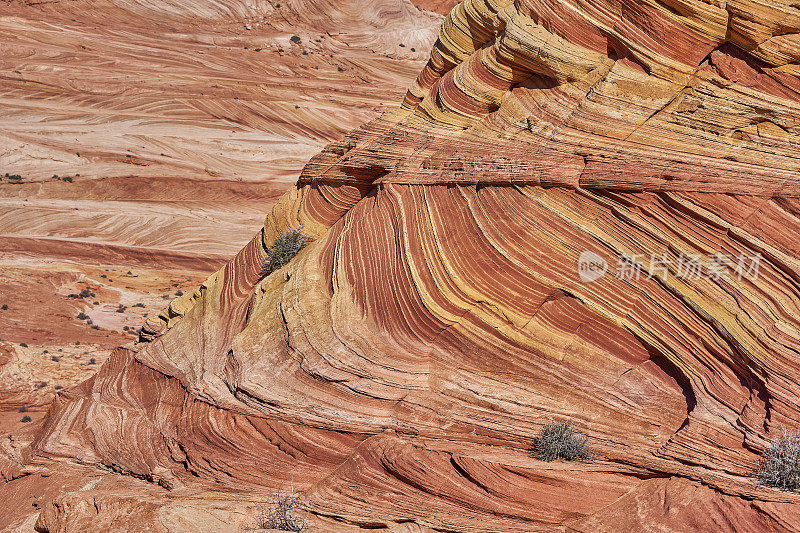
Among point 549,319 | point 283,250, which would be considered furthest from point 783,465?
point 283,250

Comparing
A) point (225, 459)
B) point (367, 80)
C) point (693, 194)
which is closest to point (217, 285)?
point (225, 459)

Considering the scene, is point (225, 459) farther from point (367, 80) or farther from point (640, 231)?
point (367, 80)

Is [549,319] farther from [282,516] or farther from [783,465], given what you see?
[282,516]

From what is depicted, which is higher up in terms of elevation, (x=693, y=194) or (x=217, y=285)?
(x=693, y=194)

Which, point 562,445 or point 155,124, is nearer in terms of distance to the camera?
point 562,445

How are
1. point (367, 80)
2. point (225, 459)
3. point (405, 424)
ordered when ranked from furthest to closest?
1. point (367, 80)
2. point (225, 459)
3. point (405, 424)

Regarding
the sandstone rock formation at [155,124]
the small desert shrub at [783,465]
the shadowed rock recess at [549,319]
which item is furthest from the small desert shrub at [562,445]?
the sandstone rock formation at [155,124]
